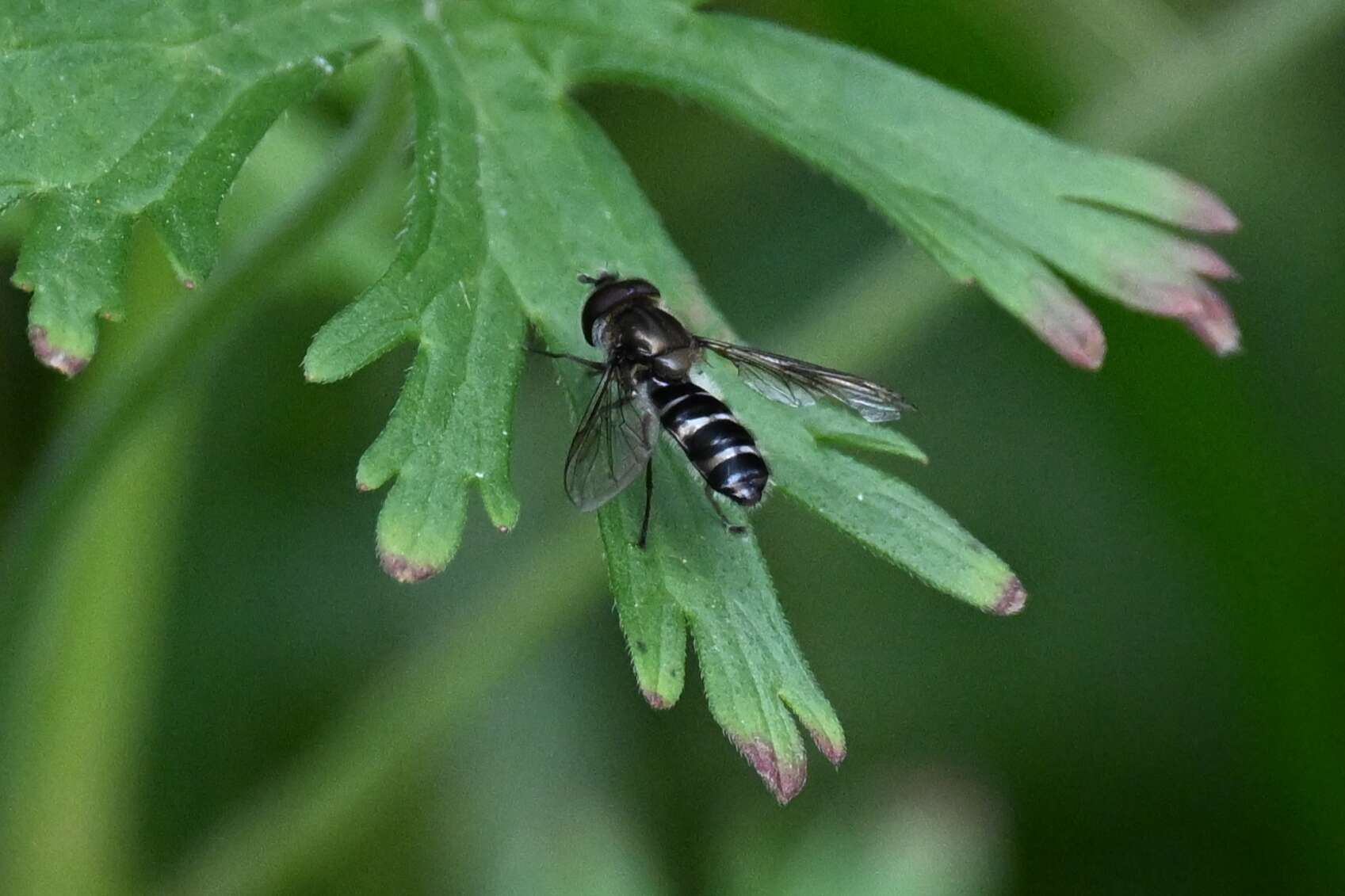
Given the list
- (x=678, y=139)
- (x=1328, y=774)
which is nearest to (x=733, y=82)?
(x=678, y=139)

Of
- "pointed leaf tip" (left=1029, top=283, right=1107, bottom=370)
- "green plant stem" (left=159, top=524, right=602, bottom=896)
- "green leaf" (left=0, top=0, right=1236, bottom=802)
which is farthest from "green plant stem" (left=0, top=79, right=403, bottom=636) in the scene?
"pointed leaf tip" (left=1029, top=283, right=1107, bottom=370)

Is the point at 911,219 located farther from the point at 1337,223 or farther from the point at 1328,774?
the point at 1337,223

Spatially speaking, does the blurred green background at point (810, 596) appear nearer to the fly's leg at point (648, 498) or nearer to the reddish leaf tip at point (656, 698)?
the fly's leg at point (648, 498)

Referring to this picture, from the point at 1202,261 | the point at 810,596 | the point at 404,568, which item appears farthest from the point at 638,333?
the point at 810,596

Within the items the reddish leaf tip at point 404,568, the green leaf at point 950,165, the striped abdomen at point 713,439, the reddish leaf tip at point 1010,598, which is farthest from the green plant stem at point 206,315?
the reddish leaf tip at point 1010,598

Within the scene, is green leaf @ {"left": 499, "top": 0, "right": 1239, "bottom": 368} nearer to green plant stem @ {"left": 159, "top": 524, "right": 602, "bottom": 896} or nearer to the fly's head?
the fly's head

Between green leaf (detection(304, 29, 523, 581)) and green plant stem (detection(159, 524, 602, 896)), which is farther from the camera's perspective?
green plant stem (detection(159, 524, 602, 896))
